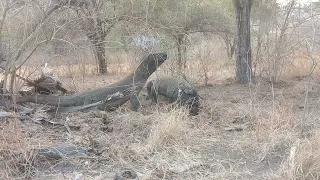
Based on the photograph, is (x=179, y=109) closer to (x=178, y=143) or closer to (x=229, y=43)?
(x=178, y=143)

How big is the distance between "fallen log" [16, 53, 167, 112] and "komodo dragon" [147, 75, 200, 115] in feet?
0.87

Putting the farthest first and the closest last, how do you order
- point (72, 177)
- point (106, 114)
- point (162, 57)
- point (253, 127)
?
1. point (162, 57)
2. point (106, 114)
3. point (253, 127)
4. point (72, 177)

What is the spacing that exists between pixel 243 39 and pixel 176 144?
5.44 m

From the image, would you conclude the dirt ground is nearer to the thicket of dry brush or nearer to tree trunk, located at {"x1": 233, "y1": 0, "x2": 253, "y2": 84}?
the thicket of dry brush

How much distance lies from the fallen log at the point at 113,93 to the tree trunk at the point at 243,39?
288 centimetres

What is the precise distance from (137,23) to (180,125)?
3.45 meters

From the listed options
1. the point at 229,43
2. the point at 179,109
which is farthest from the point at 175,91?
the point at 229,43

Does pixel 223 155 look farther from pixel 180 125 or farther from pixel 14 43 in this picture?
pixel 14 43

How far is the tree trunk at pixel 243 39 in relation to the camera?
392 inches

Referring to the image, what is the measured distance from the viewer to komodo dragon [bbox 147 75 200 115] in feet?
23.8

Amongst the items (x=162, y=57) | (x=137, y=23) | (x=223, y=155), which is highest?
(x=137, y=23)

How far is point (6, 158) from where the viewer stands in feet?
15.2

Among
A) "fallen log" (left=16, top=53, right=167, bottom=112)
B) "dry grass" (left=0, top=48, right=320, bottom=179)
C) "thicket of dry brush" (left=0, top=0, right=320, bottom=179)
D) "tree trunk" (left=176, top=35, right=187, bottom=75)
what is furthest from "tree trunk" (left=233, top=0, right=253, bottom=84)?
"fallen log" (left=16, top=53, right=167, bottom=112)

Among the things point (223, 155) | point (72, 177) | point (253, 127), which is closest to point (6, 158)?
point (72, 177)
